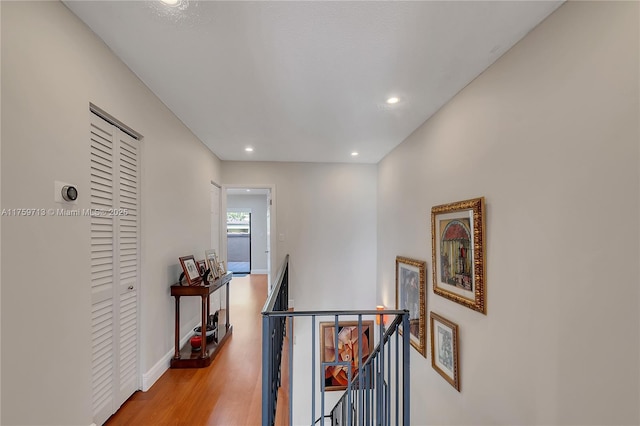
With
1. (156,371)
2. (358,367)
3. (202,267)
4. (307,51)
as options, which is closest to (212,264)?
(202,267)

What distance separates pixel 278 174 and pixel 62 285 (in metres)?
3.61

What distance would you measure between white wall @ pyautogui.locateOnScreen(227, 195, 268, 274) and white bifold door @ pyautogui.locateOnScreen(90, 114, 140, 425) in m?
6.63

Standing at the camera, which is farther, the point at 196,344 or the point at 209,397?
the point at 196,344

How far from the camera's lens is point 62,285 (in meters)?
1.40

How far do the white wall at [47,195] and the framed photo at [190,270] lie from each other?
3.61 ft

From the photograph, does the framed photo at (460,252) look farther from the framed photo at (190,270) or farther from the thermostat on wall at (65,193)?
the thermostat on wall at (65,193)

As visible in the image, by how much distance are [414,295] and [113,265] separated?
2.82 meters

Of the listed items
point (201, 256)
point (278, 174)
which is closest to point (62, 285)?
point (201, 256)

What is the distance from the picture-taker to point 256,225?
889 centimetres

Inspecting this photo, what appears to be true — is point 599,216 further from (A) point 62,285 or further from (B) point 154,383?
(B) point 154,383

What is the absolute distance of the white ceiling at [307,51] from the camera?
1.45m

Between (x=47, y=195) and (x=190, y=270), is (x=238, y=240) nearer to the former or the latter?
(x=190, y=270)

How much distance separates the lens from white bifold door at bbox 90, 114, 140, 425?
1777mm

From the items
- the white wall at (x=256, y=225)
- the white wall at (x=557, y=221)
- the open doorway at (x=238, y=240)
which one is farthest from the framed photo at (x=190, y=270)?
the open doorway at (x=238, y=240)
